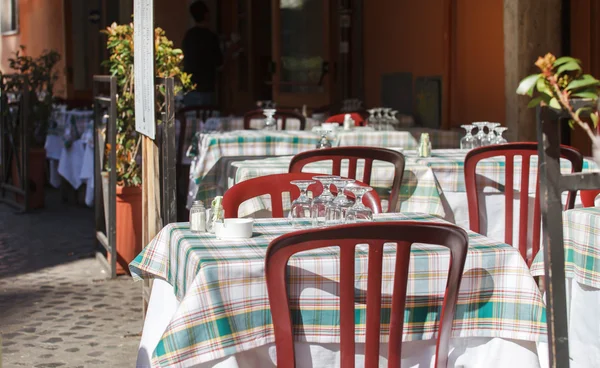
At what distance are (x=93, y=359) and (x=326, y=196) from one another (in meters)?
1.86

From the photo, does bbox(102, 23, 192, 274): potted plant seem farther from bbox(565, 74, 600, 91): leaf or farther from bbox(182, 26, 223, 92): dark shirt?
bbox(565, 74, 600, 91): leaf

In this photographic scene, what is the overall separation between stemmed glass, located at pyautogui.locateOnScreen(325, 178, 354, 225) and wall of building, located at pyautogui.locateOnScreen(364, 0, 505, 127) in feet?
17.6

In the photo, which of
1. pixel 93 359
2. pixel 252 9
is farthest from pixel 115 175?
pixel 252 9

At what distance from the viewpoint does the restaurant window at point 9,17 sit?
17.5 meters

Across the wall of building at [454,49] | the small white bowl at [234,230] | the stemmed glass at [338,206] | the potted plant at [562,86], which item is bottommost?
the small white bowl at [234,230]

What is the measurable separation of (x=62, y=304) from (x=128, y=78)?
1504mm

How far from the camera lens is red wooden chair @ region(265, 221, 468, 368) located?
7.68 ft

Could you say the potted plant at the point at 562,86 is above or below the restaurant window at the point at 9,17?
below

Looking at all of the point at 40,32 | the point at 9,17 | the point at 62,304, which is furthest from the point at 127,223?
the point at 9,17

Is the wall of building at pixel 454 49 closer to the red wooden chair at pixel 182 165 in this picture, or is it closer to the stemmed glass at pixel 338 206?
the red wooden chair at pixel 182 165

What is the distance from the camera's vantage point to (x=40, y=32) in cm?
1577

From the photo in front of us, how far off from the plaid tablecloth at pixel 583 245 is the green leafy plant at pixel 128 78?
308 centimetres

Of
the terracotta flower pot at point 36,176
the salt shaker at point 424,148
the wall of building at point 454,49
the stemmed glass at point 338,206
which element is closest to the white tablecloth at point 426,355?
the stemmed glass at point 338,206

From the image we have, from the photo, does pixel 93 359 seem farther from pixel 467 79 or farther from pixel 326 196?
pixel 467 79
